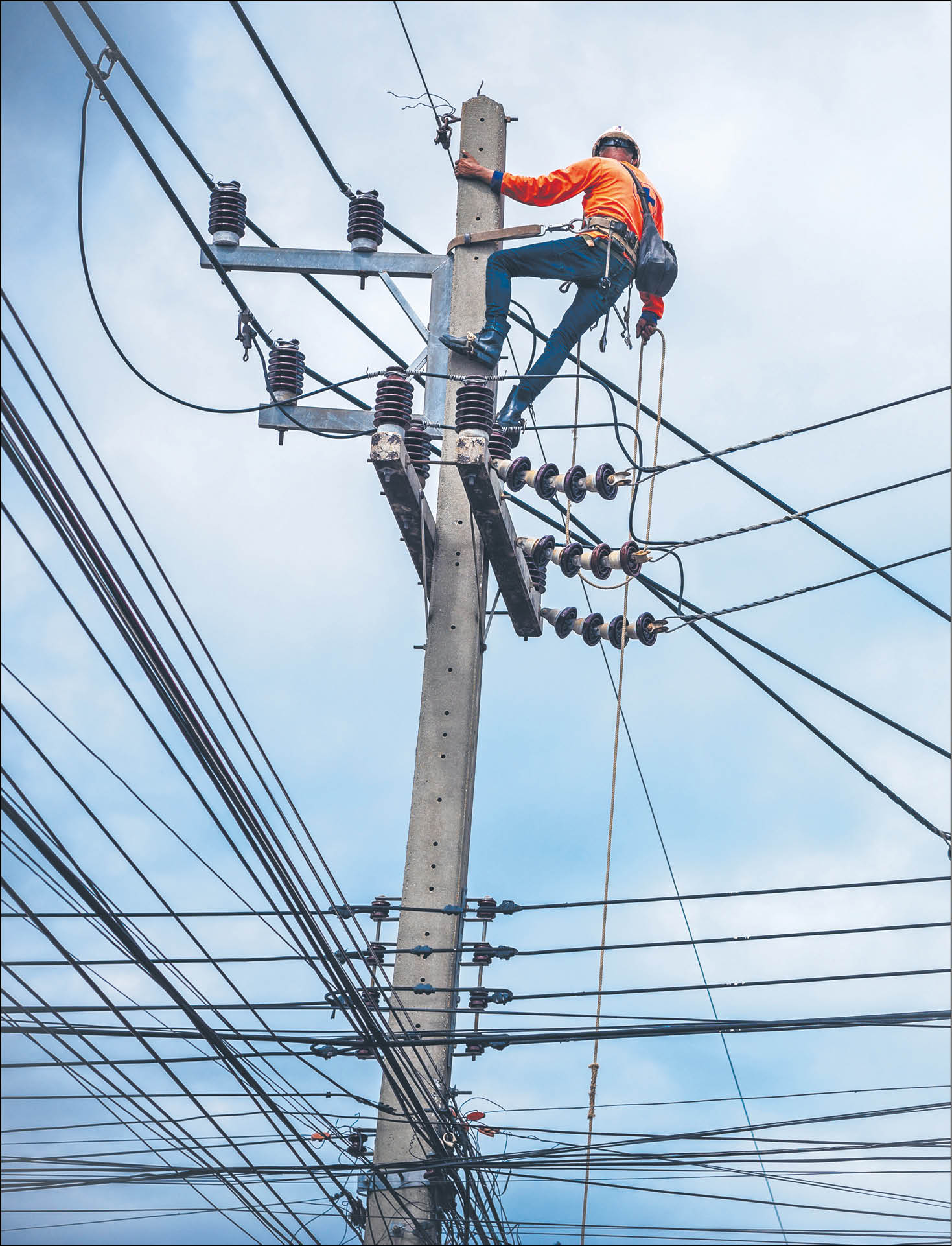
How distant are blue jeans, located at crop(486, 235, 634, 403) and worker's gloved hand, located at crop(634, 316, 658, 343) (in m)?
0.49

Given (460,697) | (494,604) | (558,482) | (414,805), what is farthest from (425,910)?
(558,482)

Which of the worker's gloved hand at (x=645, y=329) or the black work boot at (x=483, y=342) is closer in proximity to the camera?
the black work boot at (x=483, y=342)

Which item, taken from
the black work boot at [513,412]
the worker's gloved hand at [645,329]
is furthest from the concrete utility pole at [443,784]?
the worker's gloved hand at [645,329]

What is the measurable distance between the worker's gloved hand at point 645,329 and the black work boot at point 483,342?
127cm

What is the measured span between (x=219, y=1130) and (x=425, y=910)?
5.43 feet

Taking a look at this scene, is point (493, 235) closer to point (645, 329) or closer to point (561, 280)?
point (561, 280)

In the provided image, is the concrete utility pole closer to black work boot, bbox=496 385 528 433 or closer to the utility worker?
the utility worker

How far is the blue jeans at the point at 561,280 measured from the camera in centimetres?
995

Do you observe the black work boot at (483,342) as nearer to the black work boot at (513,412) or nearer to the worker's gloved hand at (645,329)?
the black work boot at (513,412)

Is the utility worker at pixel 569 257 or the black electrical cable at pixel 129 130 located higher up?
the utility worker at pixel 569 257

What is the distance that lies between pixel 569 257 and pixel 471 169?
942 millimetres

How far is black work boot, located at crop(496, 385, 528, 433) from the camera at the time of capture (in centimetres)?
1019

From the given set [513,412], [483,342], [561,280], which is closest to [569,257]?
[561,280]

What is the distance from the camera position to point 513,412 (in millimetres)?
10250
